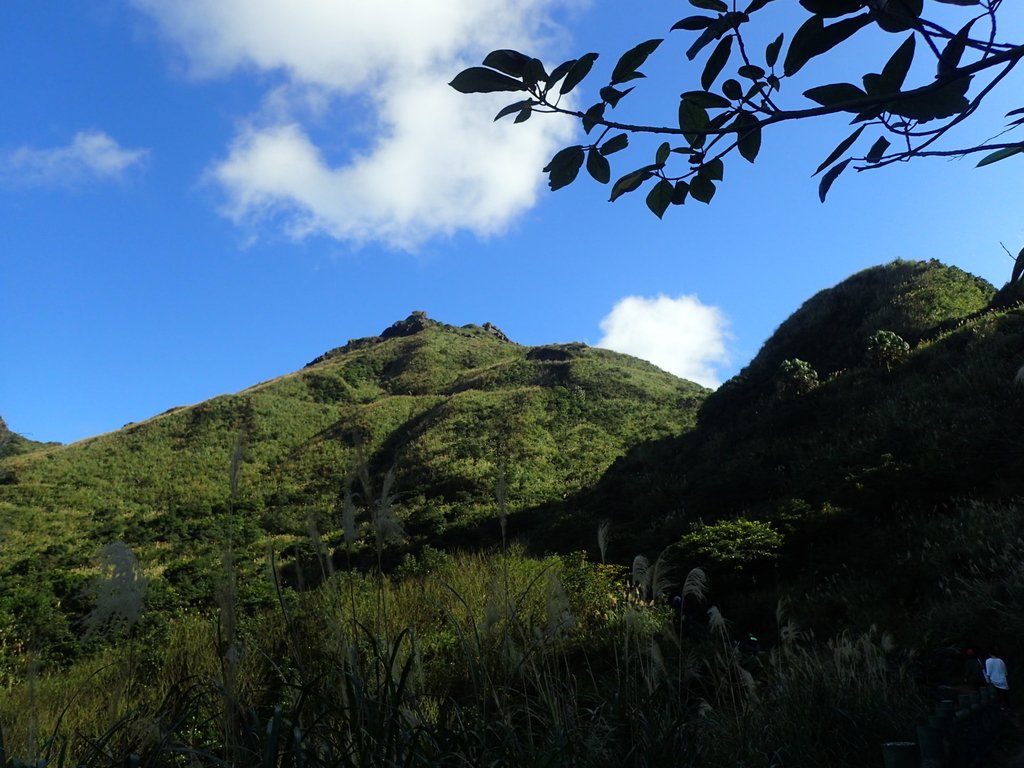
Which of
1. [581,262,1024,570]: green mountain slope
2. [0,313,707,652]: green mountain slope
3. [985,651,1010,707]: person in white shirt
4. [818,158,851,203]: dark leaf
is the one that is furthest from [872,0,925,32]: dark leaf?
[0,313,707,652]: green mountain slope

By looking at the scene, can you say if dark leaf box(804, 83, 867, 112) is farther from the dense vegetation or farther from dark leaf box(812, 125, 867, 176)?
the dense vegetation

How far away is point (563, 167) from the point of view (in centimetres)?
141

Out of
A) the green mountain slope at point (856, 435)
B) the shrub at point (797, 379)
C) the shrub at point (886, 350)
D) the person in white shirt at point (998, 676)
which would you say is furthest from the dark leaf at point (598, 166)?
the shrub at point (797, 379)

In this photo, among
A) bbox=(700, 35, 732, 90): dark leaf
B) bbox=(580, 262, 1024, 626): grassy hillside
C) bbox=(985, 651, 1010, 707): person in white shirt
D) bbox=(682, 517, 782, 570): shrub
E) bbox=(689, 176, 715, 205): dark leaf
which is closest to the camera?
bbox=(700, 35, 732, 90): dark leaf

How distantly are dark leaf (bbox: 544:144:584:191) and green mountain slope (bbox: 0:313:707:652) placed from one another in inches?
480

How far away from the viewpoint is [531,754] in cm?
207

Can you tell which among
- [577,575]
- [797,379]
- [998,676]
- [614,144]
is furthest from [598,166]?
[797,379]

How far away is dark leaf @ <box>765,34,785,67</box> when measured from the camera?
1.34 m

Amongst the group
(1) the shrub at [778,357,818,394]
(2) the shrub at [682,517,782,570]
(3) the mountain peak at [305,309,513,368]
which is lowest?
(2) the shrub at [682,517,782,570]

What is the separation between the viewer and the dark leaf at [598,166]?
1.43 metres

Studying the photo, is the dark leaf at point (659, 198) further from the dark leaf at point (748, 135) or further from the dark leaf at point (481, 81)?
the dark leaf at point (481, 81)

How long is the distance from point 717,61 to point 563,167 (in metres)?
0.39

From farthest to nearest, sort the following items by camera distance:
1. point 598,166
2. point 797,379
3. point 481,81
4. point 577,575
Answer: point 797,379 < point 577,575 < point 598,166 < point 481,81

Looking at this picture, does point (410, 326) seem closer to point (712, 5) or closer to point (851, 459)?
point (851, 459)
